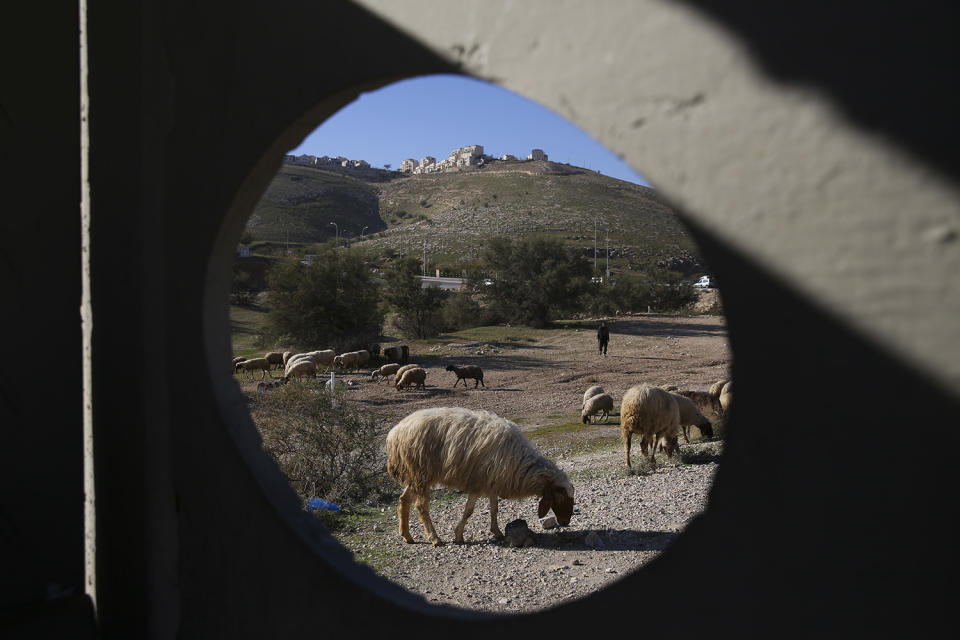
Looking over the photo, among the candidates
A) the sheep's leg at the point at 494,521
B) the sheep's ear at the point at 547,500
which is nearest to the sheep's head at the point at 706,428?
the sheep's leg at the point at 494,521

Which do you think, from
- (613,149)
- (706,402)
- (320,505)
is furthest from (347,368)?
(613,149)

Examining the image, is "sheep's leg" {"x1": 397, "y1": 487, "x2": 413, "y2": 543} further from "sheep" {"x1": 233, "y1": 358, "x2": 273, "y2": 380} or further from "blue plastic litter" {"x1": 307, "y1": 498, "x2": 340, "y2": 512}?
"sheep" {"x1": 233, "y1": 358, "x2": 273, "y2": 380}

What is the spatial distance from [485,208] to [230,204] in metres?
72.9

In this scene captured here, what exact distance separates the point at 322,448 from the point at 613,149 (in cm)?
803

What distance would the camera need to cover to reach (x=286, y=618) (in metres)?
2.10

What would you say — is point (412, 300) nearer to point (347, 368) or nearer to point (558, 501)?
point (347, 368)

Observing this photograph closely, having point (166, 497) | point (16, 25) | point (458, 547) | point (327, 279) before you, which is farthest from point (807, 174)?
point (327, 279)

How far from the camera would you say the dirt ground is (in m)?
5.73

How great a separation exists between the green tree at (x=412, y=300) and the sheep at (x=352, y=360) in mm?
5842

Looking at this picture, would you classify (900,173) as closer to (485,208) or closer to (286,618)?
(286,618)

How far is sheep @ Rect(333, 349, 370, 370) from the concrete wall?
58.7 ft

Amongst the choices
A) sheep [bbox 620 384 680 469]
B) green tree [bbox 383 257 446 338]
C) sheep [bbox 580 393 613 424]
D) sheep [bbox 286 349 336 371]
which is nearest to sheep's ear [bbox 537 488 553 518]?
sheep [bbox 620 384 680 469]

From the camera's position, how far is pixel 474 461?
247 inches

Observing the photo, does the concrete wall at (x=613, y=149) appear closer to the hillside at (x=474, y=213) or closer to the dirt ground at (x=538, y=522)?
the dirt ground at (x=538, y=522)
